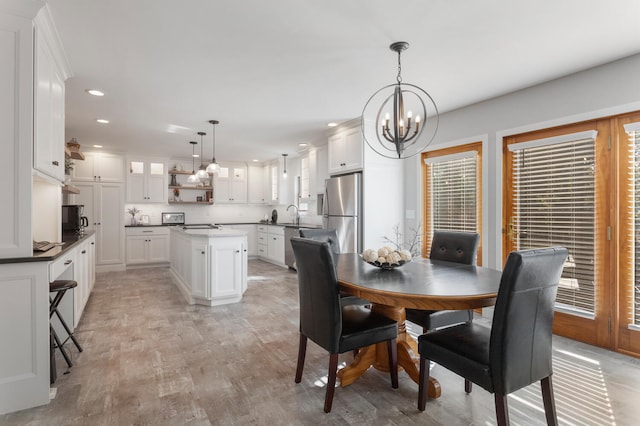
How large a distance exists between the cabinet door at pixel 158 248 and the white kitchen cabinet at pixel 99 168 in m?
1.36

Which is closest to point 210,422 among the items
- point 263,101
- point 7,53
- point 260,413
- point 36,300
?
point 260,413

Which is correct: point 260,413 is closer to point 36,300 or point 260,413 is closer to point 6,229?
point 36,300

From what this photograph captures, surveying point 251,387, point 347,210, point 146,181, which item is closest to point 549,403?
point 251,387

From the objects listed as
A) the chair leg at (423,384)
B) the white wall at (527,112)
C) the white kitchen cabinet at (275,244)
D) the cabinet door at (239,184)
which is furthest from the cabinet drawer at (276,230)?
the chair leg at (423,384)

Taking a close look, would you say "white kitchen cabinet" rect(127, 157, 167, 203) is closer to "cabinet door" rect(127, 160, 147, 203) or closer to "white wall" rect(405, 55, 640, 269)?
"cabinet door" rect(127, 160, 147, 203)

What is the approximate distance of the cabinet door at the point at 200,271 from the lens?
4086 millimetres

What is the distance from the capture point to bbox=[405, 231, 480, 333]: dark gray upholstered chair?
7.85 ft

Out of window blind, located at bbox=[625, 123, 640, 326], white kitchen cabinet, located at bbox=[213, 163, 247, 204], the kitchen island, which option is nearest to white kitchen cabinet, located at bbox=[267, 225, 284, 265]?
white kitchen cabinet, located at bbox=[213, 163, 247, 204]

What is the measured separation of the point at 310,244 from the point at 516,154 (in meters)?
2.79

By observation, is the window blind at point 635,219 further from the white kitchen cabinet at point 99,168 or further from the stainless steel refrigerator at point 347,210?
the white kitchen cabinet at point 99,168

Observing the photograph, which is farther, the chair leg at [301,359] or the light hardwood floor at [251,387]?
the chair leg at [301,359]

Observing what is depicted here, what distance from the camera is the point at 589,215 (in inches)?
120

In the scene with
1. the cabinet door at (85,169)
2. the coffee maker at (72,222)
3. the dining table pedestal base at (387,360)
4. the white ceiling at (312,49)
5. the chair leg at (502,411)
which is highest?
the white ceiling at (312,49)

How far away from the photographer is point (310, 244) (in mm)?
2035
